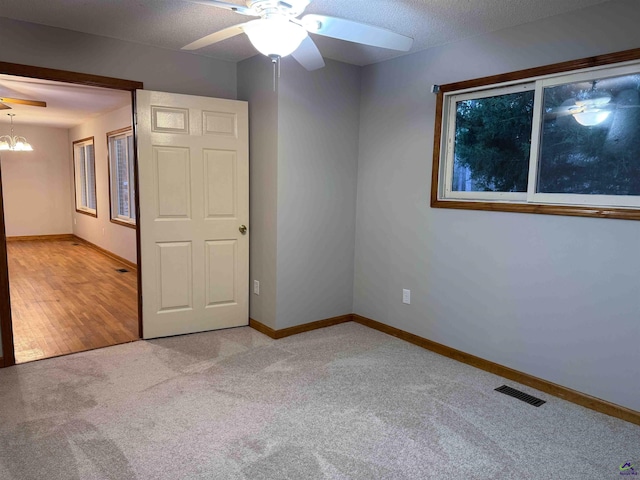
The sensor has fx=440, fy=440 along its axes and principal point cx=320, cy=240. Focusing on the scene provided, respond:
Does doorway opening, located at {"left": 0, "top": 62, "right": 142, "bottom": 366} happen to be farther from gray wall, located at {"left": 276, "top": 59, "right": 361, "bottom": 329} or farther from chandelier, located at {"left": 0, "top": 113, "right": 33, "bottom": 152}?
gray wall, located at {"left": 276, "top": 59, "right": 361, "bottom": 329}

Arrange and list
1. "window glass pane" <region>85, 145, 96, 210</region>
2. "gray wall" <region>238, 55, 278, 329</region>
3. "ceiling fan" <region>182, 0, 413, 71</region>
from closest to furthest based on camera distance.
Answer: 1. "ceiling fan" <region>182, 0, 413, 71</region>
2. "gray wall" <region>238, 55, 278, 329</region>
3. "window glass pane" <region>85, 145, 96, 210</region>

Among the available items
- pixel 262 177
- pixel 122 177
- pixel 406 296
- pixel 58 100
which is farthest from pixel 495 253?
pixel 122 177

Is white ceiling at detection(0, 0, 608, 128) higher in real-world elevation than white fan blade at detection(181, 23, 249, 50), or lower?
higher

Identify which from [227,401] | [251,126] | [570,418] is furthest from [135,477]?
[251,126]

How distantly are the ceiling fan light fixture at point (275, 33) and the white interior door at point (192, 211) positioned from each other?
5.59 ft

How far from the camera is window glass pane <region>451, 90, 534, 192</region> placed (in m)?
2.92

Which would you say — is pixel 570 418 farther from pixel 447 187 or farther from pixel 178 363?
pixel 178 363

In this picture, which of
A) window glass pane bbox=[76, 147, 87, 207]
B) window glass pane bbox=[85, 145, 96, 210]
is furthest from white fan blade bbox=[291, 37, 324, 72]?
window glass pane bbox=[76, 147, 87, 207]

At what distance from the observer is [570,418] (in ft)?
8.16

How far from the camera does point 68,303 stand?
15.0 feet

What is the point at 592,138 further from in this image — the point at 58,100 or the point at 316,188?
the point at 58,100

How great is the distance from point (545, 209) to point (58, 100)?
583 centimetres

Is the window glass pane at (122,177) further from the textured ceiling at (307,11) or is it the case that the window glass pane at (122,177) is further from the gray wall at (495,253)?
Result: the gray wall at (495,253)

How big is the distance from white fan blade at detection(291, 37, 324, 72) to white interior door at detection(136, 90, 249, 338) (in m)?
1.38
